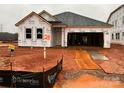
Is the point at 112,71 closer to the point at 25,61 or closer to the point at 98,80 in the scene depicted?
the point at 98,80

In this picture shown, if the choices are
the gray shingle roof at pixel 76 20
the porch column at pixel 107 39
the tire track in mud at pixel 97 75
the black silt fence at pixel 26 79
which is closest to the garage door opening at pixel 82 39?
the gray shingle roof at pixel 76 20

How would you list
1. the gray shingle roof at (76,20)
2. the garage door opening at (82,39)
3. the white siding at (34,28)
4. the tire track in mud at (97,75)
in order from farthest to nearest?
the garage door opening at (82,39)
the gray shingle roof at (76,20)
the white siding at (34,28)
the tire track in mud at (97,75)

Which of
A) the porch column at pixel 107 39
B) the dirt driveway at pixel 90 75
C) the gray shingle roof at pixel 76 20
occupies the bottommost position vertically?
the dirt driveway at pixel 90 75

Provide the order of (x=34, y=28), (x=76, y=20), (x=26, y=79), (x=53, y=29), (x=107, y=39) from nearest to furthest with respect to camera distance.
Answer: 1. (x=26, y=79)
2. (x=34, y=28)
3. (x=107, y=39)
4. (x=53, y=29)
5. (x=76, y=20)

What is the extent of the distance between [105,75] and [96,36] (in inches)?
Result: 1046

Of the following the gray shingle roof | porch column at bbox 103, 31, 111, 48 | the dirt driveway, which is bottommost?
the dirt driveway

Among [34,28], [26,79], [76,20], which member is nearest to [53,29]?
[76,20]

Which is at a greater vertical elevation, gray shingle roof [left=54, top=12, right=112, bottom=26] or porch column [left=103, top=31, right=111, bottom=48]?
gray shingle roof [left=54, top=12, right=112, bottom=26]

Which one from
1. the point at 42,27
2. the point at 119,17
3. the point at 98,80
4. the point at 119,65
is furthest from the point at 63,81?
the point at 119,17

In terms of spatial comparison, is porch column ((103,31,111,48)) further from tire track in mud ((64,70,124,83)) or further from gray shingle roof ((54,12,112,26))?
tire track in mud ((64,70,124,83))

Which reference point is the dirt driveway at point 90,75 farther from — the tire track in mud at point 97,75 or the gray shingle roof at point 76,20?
the gray shingle roof at point 76,20

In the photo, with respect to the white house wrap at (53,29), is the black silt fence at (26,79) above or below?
below

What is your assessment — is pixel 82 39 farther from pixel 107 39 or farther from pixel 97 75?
pixel 97 75

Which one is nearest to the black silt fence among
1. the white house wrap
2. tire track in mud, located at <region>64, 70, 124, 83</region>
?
tire track in mud, located at <region>64, 70, 124, 83</region>
